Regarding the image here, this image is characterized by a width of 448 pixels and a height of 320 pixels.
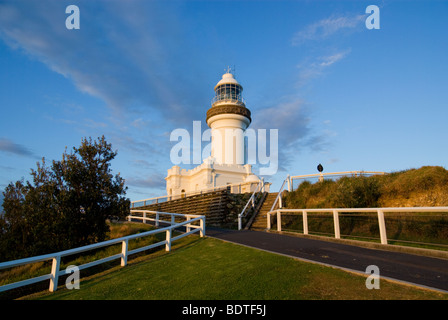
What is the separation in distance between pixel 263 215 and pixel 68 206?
10.1 meters

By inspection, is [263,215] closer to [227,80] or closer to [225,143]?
[225,143]

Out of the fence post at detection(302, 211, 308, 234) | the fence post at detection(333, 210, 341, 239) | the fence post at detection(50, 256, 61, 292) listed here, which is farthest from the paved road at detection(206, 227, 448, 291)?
the fence post at detection(50, 256, 61, 292)

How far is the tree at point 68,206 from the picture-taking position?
9445 millimetres

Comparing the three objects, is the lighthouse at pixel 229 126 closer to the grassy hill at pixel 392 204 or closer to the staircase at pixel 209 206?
the staircase at pixel 209 206

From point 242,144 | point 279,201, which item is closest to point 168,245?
point 279,201

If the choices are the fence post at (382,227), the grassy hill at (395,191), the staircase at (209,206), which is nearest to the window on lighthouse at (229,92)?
the staircase at (209,206)

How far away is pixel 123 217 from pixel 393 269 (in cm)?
Answer: 957

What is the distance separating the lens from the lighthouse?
31.8 meters

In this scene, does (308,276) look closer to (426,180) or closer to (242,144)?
(426,180)

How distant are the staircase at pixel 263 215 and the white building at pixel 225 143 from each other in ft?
36.3

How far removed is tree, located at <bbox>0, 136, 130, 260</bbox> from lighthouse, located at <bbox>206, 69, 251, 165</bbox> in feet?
69.0
